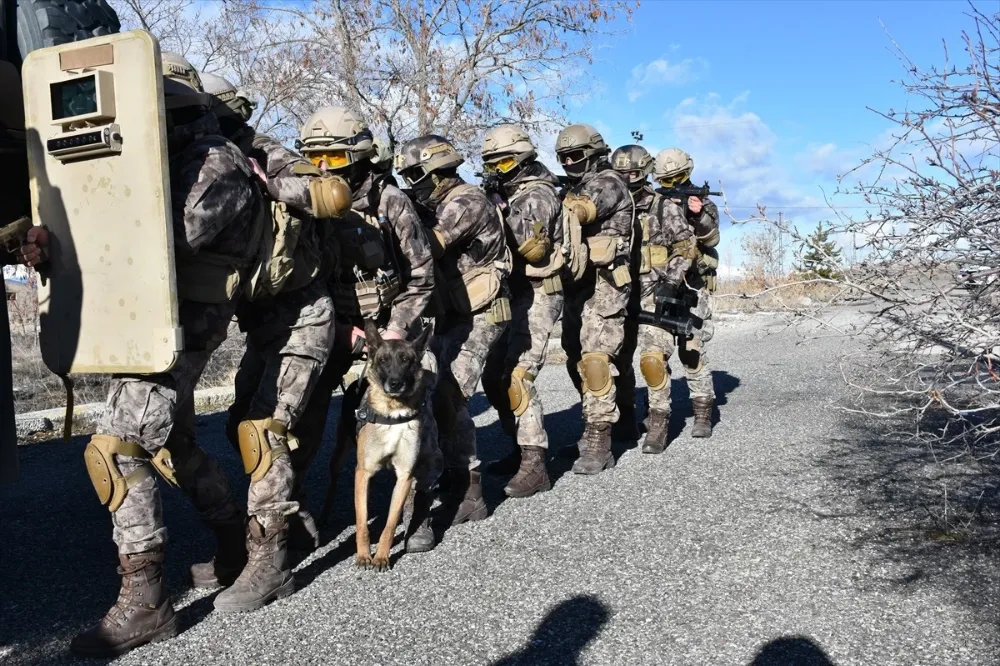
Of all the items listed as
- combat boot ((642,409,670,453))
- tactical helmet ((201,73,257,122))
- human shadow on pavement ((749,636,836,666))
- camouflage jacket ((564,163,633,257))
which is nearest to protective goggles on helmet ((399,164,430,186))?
tactical helmet ((201,73,257,122))

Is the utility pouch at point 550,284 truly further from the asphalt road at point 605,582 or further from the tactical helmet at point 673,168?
the tactical helmet at point 673,168

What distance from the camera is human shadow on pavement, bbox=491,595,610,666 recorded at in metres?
3.54

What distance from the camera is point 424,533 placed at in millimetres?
5094

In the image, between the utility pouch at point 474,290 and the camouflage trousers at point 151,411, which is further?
the utility pouch at point 474,290

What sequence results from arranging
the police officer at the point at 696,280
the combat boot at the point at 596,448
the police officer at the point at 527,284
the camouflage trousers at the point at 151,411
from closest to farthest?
1. the camouflage trousers at the point at 151,411
2. the police officer at the point at 527,284
3. the combat boot at the point at 596,448
4. the police officer at the point at 696,280

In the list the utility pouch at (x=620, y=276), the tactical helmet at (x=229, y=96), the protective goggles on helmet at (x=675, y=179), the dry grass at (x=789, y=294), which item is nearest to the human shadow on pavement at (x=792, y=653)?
the dry grass at (x=789, y=294)

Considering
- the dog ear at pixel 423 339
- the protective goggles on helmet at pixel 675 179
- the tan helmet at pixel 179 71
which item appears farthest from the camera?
the protective goggles on helmet at pixel 675 179

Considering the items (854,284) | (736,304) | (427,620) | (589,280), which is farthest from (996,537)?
(736,304)

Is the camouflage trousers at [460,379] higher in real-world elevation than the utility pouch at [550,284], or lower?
lower

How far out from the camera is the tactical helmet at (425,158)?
5629 millimetres

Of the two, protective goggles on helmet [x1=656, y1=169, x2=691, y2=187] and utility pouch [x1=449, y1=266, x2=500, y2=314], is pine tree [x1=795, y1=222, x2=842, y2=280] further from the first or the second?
protective goggles on helmet [x1=656, y1=169, x2=691, y2=187]

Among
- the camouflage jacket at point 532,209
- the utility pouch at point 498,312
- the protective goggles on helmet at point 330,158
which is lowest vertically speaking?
the utility pouch at point 498,312

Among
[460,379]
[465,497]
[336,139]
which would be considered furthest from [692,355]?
[336,139]

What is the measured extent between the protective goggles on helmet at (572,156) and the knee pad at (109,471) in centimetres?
451
